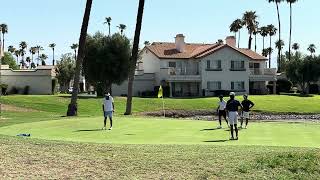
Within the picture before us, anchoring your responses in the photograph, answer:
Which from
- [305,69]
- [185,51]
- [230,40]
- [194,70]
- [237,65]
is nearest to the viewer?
[194,70]

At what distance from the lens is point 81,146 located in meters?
18.3

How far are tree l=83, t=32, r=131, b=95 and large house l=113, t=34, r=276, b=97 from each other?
10.0 metres

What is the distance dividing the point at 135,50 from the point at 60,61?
2444 inches

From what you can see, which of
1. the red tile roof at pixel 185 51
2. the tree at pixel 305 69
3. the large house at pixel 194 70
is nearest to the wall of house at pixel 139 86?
the large house at pixel 194 70

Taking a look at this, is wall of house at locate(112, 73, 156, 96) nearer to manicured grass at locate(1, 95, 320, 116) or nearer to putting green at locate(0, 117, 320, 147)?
manicured grass at locate(1, 95, 320, 116)

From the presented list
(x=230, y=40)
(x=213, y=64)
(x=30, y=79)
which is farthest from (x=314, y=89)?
(x=30, y=79)

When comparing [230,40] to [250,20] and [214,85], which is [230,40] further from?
[250,20]

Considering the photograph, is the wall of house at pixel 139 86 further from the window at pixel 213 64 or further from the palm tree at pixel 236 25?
the palm tree at pixel 236 25

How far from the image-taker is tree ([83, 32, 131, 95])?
67375 mm

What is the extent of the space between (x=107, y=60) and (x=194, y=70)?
18.9 m

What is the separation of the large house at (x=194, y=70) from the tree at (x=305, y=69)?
6.82 meters

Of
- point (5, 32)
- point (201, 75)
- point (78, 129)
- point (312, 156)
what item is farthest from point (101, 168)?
point (5, 32)

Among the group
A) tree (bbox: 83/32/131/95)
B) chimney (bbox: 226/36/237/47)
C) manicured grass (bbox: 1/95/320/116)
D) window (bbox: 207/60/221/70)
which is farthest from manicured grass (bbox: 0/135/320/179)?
chimney (bbox: 226/36/237/47)

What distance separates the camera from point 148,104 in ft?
202
